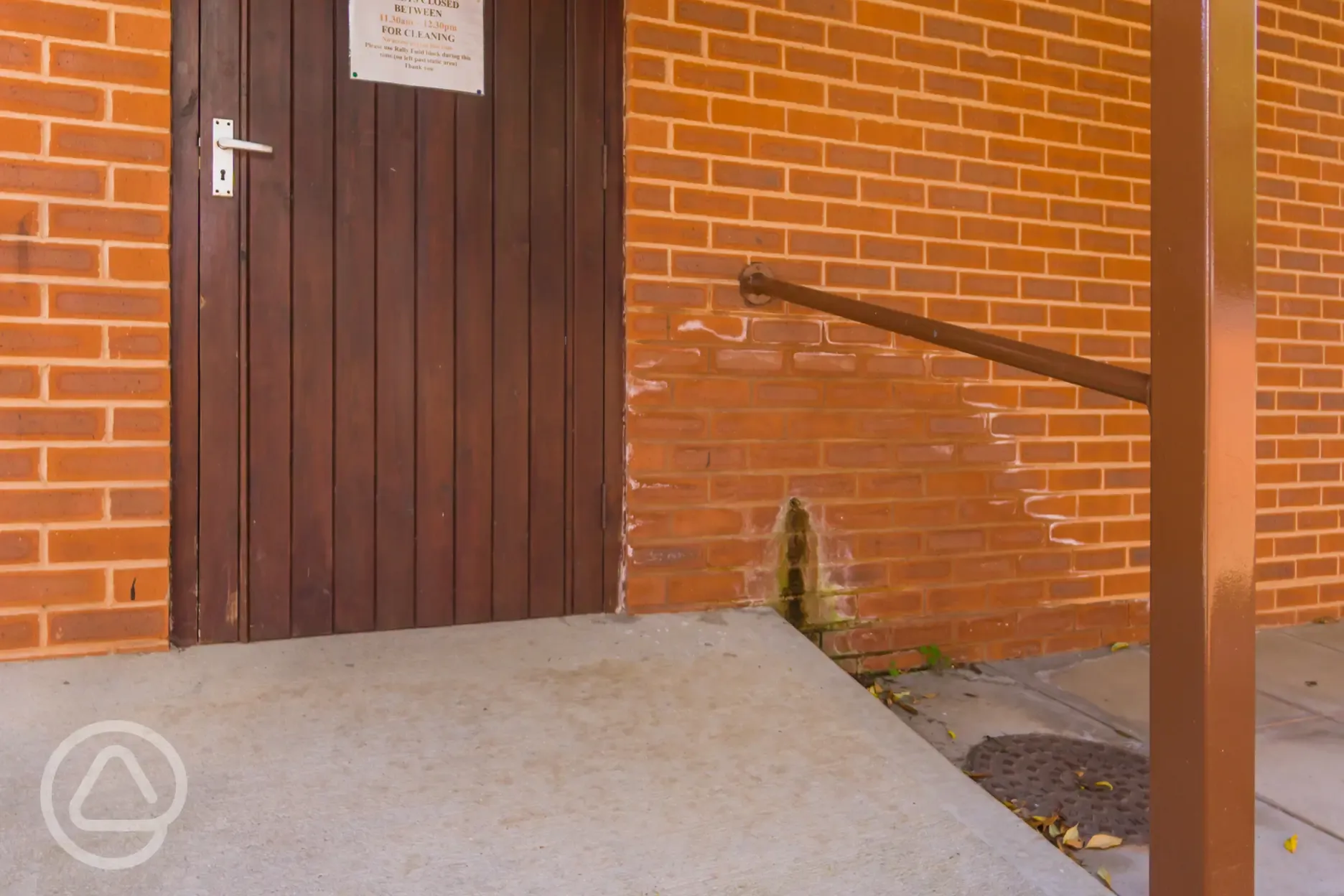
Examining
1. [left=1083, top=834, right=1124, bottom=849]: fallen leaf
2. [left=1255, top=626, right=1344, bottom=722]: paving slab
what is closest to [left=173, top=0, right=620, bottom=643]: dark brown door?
[left=1083, top=834, right=1124, bottom=849]: fallen leaf

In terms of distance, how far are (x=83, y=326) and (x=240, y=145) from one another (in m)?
0.55

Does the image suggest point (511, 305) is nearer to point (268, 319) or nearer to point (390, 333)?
point (390, 333)

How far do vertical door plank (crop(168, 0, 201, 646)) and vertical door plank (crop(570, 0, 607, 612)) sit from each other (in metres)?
0.93

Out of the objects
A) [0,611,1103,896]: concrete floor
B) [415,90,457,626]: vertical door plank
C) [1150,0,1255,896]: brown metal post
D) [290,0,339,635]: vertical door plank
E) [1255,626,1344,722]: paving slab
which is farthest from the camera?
[1255,626,1344,722]: paving slab

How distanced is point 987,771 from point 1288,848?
0.60m

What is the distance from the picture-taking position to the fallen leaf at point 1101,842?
180 centimetres

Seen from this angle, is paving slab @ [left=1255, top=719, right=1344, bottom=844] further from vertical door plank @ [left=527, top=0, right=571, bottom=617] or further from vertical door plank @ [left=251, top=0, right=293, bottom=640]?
vertical door plank @ [left=251, top=0, right=293, bottom=640]

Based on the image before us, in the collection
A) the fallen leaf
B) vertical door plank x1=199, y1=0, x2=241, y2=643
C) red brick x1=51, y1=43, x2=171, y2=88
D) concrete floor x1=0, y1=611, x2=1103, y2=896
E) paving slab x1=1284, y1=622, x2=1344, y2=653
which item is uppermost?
red brick x1=51, y1=43, x2=171, y2=88

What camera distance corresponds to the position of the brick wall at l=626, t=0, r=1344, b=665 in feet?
8.24

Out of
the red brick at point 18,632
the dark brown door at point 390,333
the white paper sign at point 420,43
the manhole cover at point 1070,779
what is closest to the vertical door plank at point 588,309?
the dark brown door at point 390,333

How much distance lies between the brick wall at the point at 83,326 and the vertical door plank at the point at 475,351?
0.68m

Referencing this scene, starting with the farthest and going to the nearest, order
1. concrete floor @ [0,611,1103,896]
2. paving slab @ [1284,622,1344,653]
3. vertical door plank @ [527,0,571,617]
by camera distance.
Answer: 1. paving slab @ [1284,622,1344,653]
2. vertical door plank @ [527,0,571,617]
3. concrete floor @ [0,611,1103,896]

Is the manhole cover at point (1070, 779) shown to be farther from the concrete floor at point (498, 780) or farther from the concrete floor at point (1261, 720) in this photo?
the concrete floor at point (498, 780)

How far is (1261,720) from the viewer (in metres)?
2.48
